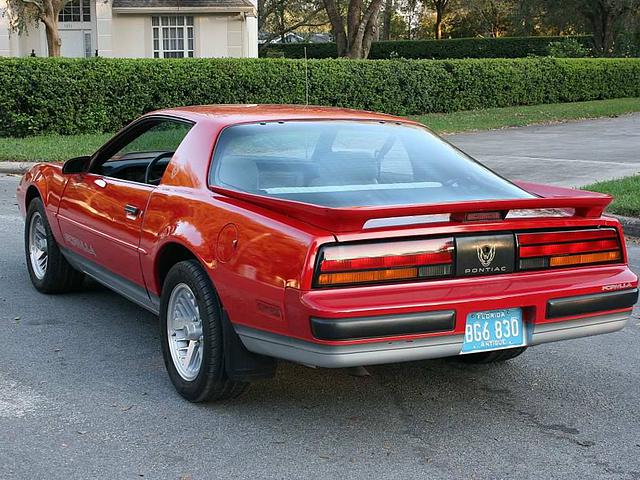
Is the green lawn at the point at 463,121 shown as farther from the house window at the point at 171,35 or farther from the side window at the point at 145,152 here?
the house window at the point at 171,35

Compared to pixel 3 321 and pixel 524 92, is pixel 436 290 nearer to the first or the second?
pixel 3 321

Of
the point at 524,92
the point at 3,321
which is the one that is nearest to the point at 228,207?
the point at 3,321

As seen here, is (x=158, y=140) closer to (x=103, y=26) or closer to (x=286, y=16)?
(x=103, y=26)

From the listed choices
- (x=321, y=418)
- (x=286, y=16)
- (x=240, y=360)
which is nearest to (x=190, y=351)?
(x=240, y=360)

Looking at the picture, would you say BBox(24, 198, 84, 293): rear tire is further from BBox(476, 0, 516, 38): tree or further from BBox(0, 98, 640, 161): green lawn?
BBox(476, 0, 516, 38): tree

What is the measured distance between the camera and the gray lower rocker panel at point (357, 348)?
12.8ft

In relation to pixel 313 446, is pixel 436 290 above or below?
above

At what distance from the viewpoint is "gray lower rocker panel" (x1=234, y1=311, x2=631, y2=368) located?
3.90 m

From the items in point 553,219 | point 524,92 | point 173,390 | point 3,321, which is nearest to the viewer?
point 553,219

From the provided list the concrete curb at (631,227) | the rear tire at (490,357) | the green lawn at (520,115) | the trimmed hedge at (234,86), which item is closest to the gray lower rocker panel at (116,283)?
the rear tire at (490,357)

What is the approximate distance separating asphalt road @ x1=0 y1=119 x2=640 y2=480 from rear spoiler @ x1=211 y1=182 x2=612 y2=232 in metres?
0.99

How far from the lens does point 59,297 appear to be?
6797 millimetres

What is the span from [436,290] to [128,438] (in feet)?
4.96

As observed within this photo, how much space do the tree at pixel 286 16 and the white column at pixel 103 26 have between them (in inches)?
1028
